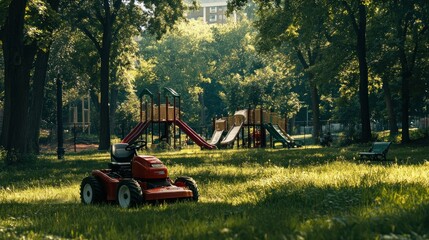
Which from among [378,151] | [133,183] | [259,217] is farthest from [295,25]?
[259,217]

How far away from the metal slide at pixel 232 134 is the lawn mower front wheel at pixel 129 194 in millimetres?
31762

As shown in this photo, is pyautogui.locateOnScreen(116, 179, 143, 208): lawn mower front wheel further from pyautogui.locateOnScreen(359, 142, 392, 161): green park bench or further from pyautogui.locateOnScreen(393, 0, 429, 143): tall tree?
pyautogui.locateOnScreen(393, 0, 429, 143): tall tree

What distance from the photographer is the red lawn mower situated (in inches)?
419

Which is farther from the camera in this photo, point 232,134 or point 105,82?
point 232,134

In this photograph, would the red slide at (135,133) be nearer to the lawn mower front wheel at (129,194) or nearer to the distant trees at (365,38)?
the distant trees at (365,38)

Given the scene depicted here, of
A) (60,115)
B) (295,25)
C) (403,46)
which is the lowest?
(60,115)

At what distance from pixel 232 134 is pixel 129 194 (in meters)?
33.3

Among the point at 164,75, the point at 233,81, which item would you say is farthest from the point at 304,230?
the point at 164,75

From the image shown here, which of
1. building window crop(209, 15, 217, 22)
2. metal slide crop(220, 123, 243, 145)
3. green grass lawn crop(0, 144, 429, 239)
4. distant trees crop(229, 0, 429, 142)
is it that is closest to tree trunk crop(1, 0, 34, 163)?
distant trees crop(229, 0, 429, 142)

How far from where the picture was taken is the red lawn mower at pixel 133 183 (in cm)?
1065

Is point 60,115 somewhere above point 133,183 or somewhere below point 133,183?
above

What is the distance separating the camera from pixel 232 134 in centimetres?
4378

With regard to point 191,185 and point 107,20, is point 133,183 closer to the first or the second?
point 191,185

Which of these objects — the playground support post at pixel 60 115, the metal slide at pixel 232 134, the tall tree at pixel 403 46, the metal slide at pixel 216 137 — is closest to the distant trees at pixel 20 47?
the playground support post at pixel 60 115
